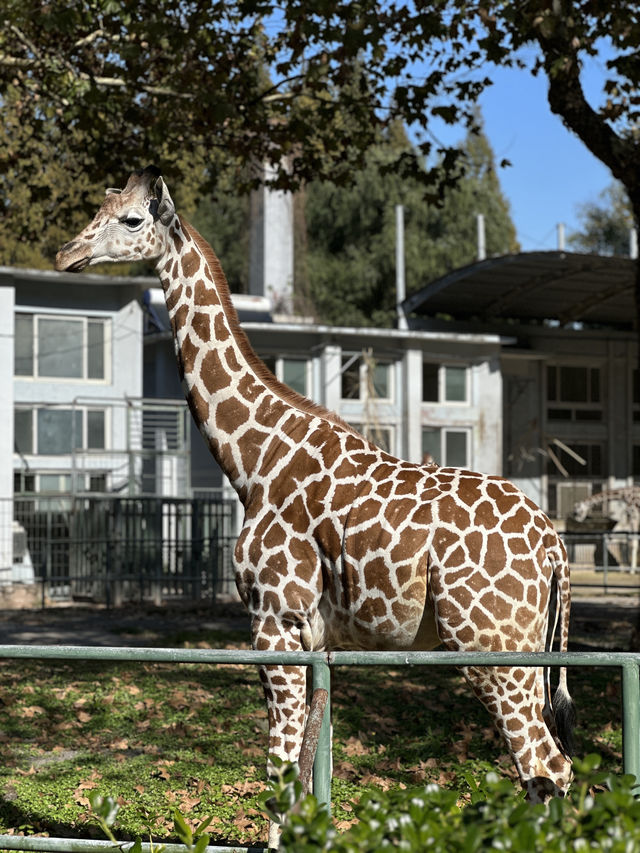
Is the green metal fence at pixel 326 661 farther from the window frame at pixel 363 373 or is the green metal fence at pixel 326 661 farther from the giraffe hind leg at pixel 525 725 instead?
the window frame at pixel 363 373

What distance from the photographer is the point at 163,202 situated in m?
5.88

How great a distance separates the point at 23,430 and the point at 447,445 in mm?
13378

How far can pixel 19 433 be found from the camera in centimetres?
2878

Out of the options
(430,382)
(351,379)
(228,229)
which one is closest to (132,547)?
(351,379)

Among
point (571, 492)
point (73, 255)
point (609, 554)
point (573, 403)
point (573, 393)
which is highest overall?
point (573, 393)

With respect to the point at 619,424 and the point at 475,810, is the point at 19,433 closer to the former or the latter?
the point at 619,424

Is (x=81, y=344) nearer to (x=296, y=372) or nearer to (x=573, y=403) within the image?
(x=296, y=372)

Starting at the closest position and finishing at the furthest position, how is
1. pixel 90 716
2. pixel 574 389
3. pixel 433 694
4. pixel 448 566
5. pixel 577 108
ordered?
pixel 448 566, pixel 90 716, pixel 433 694, pixel 577 108, pixel 574 389

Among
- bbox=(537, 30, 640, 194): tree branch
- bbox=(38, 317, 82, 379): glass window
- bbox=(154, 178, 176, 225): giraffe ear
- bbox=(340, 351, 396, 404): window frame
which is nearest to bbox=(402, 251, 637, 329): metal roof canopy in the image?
bbox=(340, 351, 396, 404): window frame

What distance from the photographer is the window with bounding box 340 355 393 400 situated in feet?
113

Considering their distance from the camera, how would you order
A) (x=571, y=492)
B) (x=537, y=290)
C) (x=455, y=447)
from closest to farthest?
(x=537, y=290), (x=455, y=447), (x=571, y=492)

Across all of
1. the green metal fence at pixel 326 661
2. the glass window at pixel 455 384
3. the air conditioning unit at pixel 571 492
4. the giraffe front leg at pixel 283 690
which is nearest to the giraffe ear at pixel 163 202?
the giraffe front leg at pixel 283 690

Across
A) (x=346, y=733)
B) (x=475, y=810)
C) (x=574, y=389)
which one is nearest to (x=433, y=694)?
(x=346, y=733)

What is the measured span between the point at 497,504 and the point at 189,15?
9.63m
